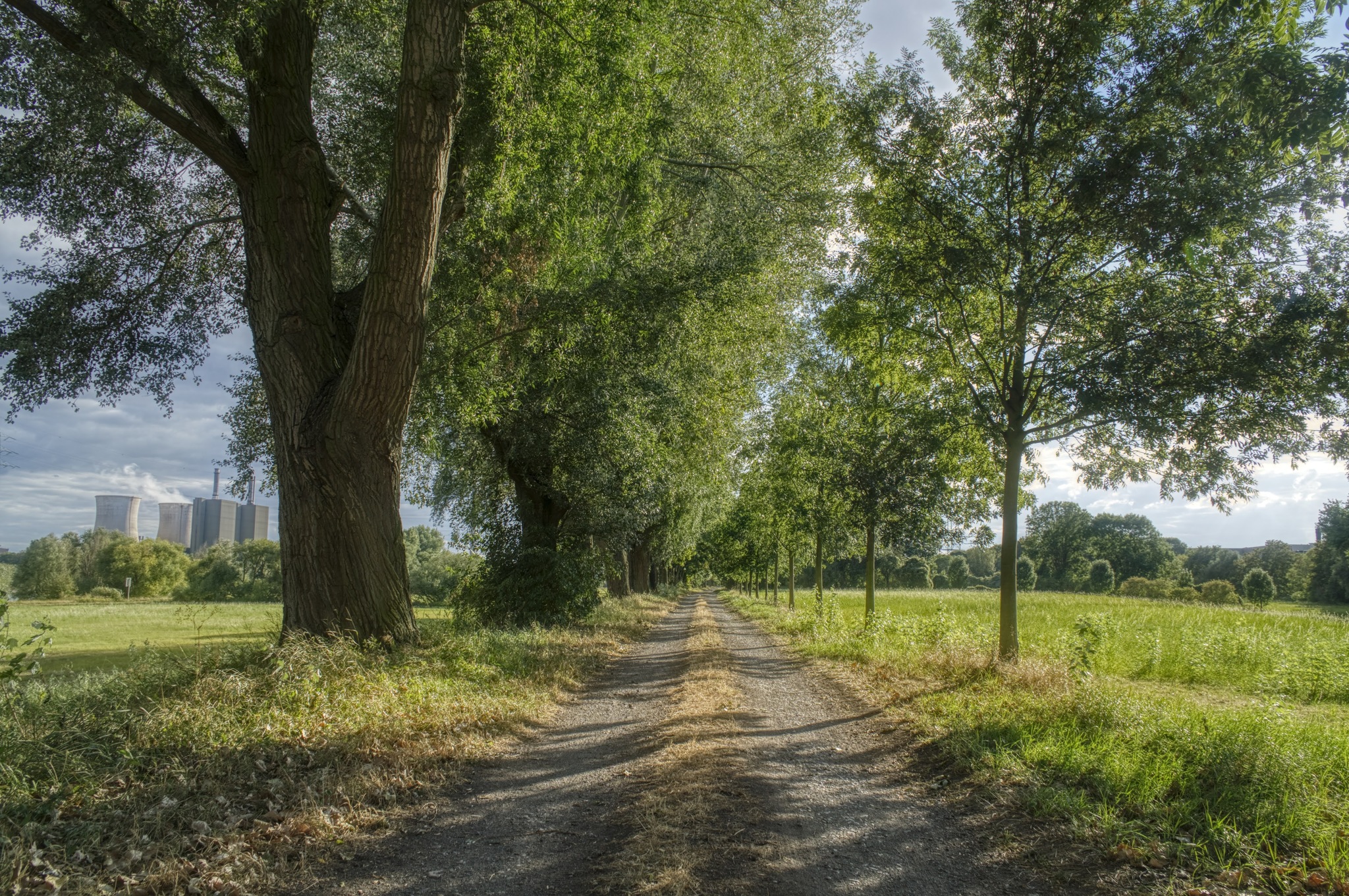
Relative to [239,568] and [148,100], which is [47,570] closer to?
[239,568]

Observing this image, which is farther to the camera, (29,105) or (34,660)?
(29,105)

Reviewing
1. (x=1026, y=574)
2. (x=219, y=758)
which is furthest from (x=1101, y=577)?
(x=219, y=758)

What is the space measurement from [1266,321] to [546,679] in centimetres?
1002

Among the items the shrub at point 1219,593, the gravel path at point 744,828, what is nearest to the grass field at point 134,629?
the gravel path at point 744,828

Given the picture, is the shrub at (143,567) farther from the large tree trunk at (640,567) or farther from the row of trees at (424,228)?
the row of trees at (424,228)

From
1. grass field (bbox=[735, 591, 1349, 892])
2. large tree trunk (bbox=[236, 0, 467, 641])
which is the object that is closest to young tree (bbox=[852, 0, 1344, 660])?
grass field (bbox=[735, 591, 1349, 892])

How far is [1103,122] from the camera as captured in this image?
7828 mm

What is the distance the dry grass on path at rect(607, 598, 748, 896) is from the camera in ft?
12.1

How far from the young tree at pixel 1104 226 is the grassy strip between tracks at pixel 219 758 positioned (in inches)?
318

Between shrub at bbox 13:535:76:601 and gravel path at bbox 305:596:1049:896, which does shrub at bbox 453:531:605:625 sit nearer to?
gravel path at bbox 305:596:1049:896

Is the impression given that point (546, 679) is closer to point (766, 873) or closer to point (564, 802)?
point (564, 802)

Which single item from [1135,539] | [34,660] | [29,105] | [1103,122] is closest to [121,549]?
[29,105]

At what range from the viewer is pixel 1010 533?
31.3ft

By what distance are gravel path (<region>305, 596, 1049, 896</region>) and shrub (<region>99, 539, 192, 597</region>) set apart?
78635 mm
